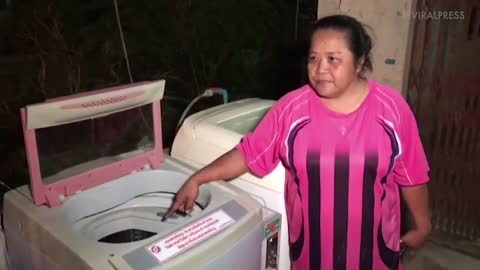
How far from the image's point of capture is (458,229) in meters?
2.24

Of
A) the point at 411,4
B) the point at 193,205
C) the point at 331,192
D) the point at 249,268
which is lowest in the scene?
the point at 249,268

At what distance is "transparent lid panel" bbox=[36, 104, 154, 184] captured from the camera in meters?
1.17

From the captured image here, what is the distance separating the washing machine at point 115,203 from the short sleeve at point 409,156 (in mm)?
384

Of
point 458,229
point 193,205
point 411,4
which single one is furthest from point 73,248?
point 458,229

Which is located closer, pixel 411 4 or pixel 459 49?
pixel 411 4

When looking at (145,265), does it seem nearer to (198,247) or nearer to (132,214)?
(198,247)

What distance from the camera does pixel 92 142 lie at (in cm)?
134

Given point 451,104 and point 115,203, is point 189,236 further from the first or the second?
point 451,104

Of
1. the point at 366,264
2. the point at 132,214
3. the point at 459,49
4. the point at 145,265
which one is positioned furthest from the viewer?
the point at 459,49

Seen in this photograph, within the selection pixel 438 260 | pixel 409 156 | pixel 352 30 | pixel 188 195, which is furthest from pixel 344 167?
pixel 438 260

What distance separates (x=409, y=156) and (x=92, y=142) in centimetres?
90

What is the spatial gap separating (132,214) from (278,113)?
615 millimetres

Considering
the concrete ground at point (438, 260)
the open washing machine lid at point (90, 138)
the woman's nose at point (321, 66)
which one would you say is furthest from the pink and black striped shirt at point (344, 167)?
the concrete ground at point (438, 260)

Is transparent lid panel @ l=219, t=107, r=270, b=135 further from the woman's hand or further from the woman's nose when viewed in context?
the woman's nose
